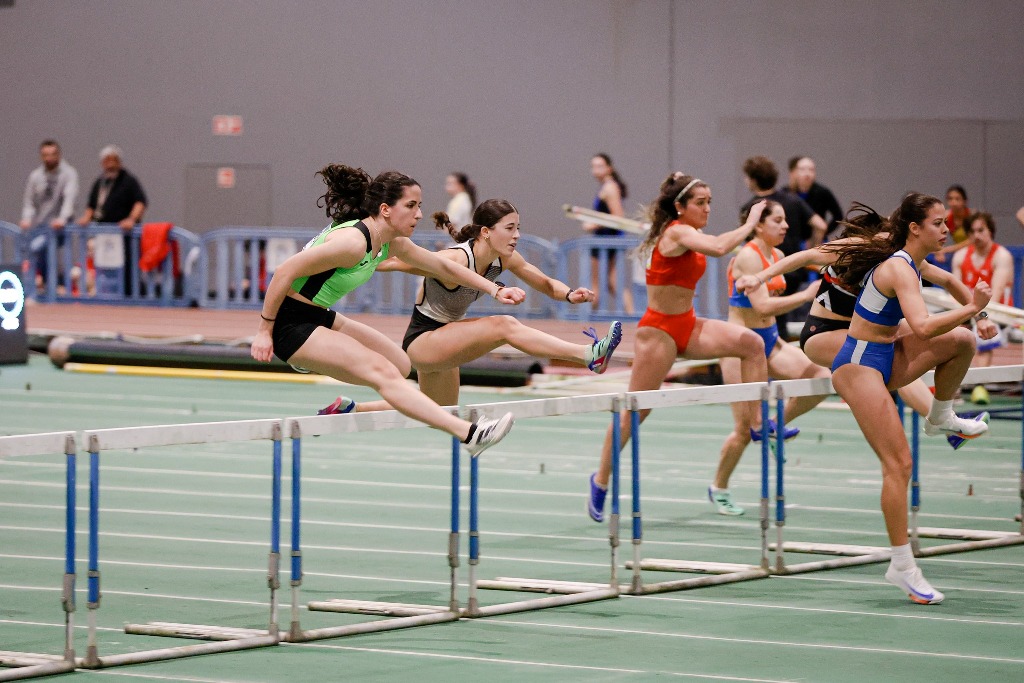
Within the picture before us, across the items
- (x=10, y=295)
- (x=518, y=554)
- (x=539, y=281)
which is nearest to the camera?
(x=539, y=281)

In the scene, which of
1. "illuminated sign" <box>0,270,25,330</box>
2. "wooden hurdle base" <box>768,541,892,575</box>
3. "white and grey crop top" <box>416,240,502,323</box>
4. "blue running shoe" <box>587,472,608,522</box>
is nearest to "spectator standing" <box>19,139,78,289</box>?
"illuminated sign" <box>0,270,25,330</box>

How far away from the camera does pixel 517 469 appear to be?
12.1 meters

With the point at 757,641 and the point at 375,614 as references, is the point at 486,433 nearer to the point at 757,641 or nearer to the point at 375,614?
the point at 375,614

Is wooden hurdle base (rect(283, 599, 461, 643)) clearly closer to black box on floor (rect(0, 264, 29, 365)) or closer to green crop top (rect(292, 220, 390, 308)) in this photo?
green crop top (rect(292, 220, 390, 308))

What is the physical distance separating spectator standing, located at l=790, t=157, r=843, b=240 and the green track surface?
240 cm

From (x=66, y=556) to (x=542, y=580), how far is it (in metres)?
2.73

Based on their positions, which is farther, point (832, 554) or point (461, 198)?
point (461, 198)

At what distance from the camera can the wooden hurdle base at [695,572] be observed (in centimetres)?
820

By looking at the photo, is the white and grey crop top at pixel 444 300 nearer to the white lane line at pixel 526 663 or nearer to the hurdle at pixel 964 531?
the white lane line at pixel 526 663

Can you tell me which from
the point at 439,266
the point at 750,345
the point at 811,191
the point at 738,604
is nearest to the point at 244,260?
the point at 811,191

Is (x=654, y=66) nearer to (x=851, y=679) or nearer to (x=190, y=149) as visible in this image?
(x=190, y=149)

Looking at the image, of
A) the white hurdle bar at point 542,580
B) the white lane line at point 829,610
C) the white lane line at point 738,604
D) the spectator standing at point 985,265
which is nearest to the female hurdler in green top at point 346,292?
the white hurdle bar at point 542,580

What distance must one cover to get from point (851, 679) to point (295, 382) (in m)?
10.9

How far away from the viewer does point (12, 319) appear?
1477 centimetres
